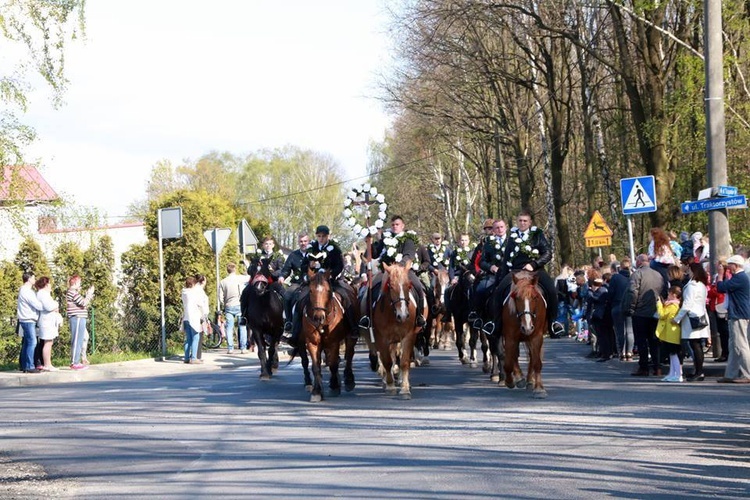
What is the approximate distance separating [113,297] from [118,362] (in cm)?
496

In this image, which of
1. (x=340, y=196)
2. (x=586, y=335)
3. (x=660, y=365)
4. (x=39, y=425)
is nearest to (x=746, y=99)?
(x=586, y=335)

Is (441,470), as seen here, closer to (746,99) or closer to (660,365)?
(660,365)

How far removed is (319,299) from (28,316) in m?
9.75

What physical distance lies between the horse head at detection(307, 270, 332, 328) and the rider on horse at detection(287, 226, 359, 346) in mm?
515

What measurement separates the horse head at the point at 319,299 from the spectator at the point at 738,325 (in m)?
6.07

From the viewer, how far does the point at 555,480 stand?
31.2 feet

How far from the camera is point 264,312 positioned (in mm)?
20672

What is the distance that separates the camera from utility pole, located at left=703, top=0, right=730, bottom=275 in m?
19.3

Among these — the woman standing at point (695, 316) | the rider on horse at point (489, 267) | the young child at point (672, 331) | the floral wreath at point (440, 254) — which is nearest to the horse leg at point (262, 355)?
the rider on horse at point (489, 267)

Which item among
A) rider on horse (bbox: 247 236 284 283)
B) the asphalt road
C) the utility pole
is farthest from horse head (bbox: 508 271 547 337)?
rider on horse (bbox: 247 236 284 283)

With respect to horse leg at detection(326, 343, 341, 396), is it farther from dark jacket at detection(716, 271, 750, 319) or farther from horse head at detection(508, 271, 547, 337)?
dark jacket at detection(716, 271, 750, 319)

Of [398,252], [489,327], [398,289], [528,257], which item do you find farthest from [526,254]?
[398,289]

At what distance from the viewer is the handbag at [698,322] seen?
18.1 m

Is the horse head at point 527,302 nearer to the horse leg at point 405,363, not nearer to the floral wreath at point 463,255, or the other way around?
the horse leg at point 405,363
